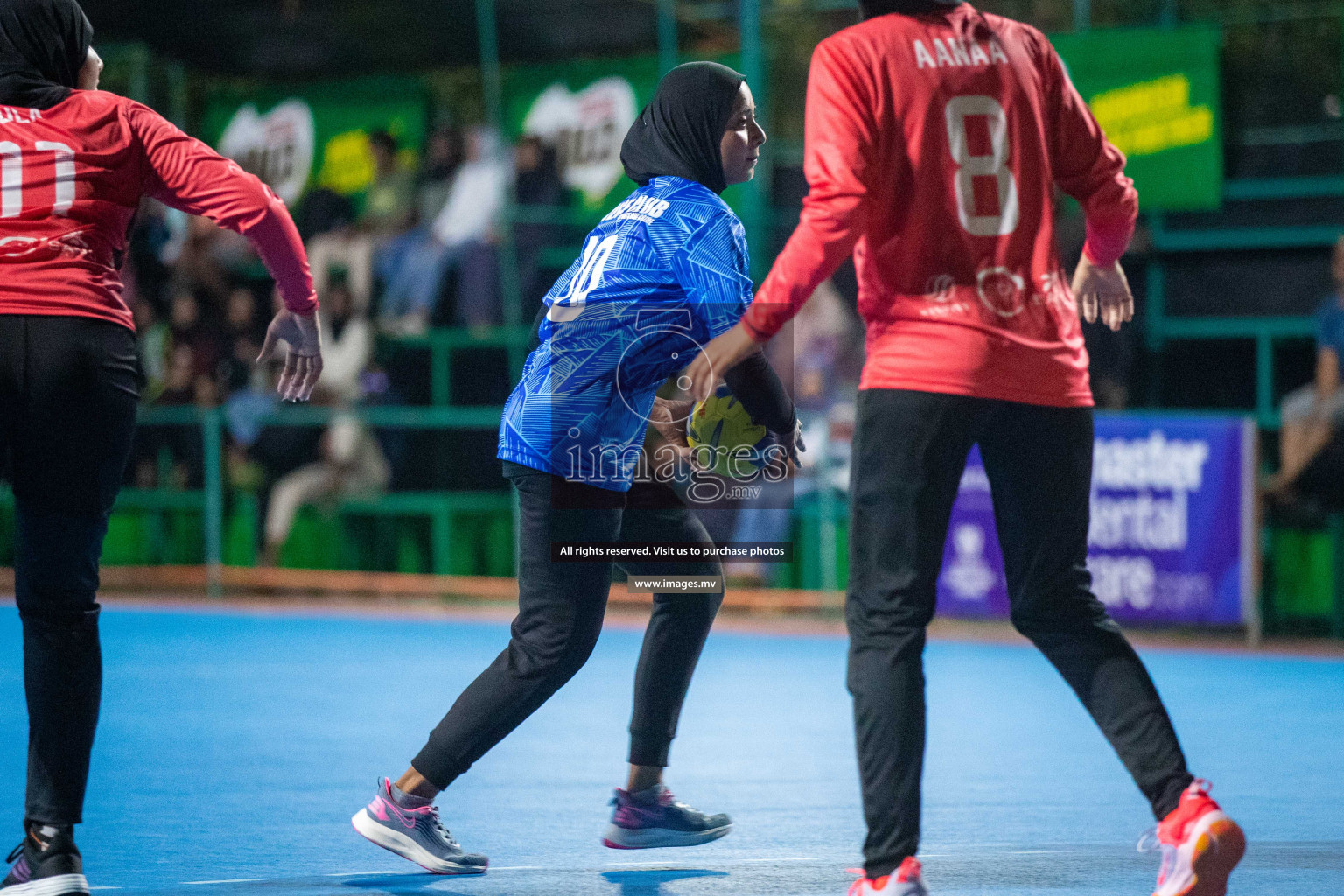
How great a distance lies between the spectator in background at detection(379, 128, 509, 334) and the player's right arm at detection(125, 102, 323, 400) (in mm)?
8642

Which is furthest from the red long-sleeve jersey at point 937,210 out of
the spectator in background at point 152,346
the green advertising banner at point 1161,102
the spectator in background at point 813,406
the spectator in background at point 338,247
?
the spectator in background at point 152,346

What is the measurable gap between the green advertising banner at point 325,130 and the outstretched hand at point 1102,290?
9.94 meters

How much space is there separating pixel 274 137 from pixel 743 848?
414 inches

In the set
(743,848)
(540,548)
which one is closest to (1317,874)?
(743,848)

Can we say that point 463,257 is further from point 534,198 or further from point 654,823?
point 654,823

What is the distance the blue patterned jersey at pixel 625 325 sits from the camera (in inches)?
155

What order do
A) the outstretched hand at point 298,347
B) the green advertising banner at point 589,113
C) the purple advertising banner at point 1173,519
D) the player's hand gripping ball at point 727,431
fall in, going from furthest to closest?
1. the green advertising banner at point 589,113
2. the purple advertising banner at point 1173,519
3. the player's hand gripping ball at point 727,431
4. the outstretched hand at point 298,347

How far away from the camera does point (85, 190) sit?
11.5 feet

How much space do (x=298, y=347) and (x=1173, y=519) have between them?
666 centimetres

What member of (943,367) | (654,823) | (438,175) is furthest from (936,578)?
(438,175)

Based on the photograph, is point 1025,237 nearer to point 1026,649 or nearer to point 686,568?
point 686,568

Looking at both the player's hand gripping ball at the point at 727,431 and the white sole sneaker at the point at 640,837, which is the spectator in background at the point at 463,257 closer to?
the player's hand gripping ball at the point at 727,431

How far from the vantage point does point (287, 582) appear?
11609mm

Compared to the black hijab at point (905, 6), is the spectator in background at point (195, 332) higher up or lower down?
lower down
